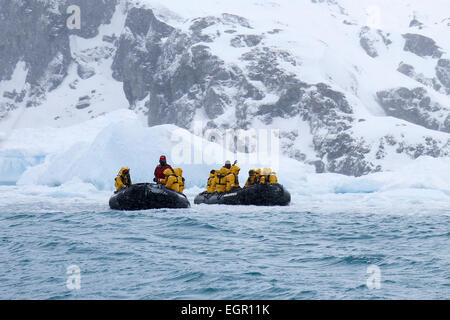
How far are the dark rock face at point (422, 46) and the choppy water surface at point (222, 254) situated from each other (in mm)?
129848

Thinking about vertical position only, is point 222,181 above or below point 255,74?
below

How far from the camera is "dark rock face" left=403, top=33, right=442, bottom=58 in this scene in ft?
474

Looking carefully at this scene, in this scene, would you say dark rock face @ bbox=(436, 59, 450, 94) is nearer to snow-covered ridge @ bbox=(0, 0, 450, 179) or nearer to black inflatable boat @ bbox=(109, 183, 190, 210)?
snow-covered ridge @ bbox=(0, 0, 450, 179)

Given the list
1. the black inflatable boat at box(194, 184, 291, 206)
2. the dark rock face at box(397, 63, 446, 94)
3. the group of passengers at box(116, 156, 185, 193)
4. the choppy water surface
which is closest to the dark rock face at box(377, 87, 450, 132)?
the dark rock face at box(397, 63, 446, 94)

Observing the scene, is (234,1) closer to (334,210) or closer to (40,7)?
(40,7)

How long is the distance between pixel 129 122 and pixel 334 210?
15.2m

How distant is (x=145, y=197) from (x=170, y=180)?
142 cm

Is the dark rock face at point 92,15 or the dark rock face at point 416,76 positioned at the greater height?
the dark rock face at point 92,15

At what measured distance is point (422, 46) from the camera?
145500 millimetres

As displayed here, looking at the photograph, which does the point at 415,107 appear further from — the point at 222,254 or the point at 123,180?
the point at 222,254

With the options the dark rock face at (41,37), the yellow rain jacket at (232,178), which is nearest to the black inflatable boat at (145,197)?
the yellow rain jacket at (232,178)

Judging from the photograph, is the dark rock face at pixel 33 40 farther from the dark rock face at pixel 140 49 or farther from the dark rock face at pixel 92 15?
the dark rock face at pixel 140 49

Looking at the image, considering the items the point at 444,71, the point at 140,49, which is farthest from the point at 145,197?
the point at 444,71

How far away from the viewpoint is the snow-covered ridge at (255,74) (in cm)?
9444
